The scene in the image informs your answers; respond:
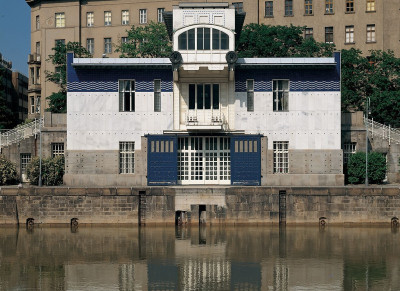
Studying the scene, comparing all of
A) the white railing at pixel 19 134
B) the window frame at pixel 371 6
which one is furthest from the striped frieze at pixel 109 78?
the window frame at pixel 371 6

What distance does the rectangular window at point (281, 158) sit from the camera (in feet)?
167

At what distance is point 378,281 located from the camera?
31.7m

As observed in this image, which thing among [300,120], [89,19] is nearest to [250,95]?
[300,120]

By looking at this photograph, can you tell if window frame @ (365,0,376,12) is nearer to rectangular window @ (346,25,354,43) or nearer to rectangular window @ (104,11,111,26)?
rectangular window @ (346,25,354,43)

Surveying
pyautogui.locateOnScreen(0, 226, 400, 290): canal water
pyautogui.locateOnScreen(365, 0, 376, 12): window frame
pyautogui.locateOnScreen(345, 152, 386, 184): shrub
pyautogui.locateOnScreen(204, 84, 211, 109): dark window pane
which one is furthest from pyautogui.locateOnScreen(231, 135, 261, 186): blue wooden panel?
pyautogui.locateOnScreen(365, 0, 376, 12): window frame

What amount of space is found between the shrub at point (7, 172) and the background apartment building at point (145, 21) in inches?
Result: 1624

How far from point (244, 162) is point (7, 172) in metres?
18.6

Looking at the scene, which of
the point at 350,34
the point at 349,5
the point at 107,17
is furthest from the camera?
the point at 107,17

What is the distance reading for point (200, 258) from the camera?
120 ft

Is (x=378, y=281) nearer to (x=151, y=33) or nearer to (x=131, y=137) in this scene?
(x=131, y=137)

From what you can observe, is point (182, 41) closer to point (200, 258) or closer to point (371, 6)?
point (200, 258)

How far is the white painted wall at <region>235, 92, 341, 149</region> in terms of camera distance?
5075 cm

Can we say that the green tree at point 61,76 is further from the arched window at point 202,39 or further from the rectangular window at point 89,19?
the arched window at point 202,39

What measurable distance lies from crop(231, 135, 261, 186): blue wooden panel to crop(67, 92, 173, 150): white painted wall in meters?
5.73
